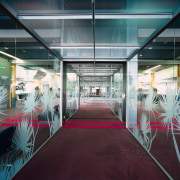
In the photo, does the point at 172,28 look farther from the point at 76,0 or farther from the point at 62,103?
the point at 62,103

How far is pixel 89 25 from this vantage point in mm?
2758

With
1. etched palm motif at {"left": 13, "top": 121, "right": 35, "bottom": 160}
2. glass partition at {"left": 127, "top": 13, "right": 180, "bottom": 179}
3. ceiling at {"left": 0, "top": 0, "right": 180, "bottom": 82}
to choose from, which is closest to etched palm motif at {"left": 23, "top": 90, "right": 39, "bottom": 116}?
etched palm motif at {"left": 13, "top": 121, "right": 35, "bottom": 160}

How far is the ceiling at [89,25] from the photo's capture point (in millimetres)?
2030

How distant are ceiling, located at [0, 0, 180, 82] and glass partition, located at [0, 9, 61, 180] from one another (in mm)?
28

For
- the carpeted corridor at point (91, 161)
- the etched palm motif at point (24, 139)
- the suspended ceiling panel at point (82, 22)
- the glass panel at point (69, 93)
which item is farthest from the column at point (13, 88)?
the glass panel at point (69, 93)

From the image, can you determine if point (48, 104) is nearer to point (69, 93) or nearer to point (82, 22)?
point (69, 93)

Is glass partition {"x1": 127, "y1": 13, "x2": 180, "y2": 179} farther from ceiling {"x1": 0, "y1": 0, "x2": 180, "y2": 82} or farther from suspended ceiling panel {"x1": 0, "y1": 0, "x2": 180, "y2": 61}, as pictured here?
suspended ceiling panel {"x1": 0, "y1": 0, "x2": 180, "y2": 61}

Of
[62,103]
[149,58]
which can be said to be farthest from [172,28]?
[62,103]

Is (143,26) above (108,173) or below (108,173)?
above

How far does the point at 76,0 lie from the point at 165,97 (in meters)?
2.82

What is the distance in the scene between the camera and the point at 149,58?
3.35m

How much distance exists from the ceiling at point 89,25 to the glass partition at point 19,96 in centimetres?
3

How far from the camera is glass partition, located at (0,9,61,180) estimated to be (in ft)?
6.29

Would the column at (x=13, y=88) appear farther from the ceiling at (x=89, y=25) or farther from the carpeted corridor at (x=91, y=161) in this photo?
the carpeted corridor at (x=91, y=161)
